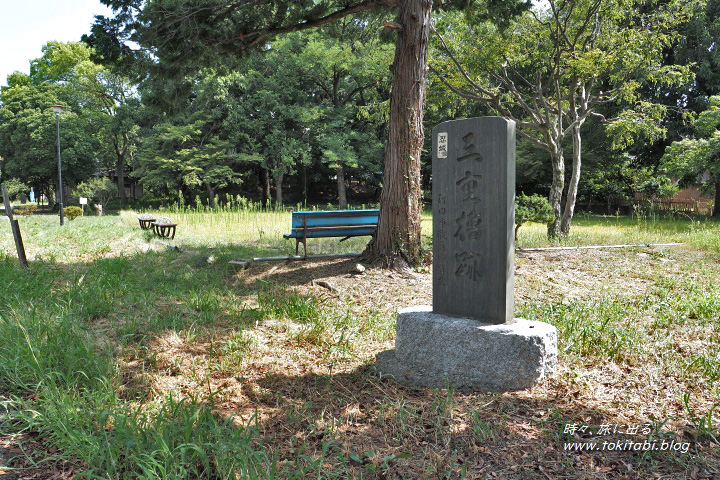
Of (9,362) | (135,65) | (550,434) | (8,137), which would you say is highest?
(8,137)

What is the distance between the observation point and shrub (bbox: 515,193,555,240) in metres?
9.97

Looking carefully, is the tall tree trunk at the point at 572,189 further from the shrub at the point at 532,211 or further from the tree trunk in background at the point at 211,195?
the tree trunk in background at the point at 211,195

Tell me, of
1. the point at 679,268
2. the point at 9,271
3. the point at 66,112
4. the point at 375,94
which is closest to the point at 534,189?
the point at 375,94

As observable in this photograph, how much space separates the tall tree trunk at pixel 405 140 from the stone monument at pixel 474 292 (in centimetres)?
299

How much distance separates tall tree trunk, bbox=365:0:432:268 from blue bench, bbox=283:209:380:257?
1052 millimetres

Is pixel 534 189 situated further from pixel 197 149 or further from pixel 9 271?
pixel 9 271

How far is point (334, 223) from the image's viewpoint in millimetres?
8359

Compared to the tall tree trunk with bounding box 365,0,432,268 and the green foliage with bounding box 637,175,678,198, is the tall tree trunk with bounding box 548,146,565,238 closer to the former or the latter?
the tall tree trunk with bounding box 365,0,432,268

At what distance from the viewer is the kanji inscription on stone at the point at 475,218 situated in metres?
3.55

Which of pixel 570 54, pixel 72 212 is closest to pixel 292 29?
pixel 570 54

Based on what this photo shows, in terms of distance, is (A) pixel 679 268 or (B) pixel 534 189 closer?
(A) pixel 679 268

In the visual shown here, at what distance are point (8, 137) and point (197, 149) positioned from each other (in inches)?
606

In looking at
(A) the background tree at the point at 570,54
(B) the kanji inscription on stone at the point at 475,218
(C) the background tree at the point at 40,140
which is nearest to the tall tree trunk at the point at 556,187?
(A) the background tree at the point at 570,54

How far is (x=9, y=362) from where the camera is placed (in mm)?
3320
